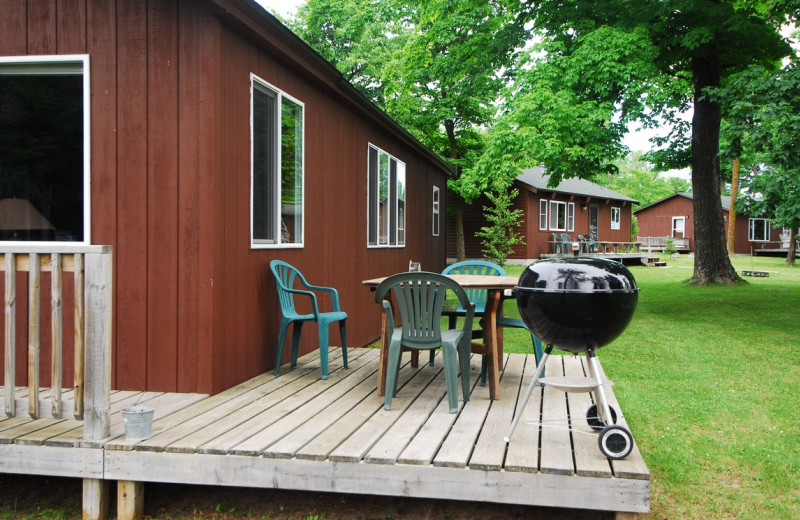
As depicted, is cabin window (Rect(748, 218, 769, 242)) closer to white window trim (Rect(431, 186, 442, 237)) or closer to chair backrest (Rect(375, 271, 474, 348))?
white window trim (Rect(431, 186, 442, 237))

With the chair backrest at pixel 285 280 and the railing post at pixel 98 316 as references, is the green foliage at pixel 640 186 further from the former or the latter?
the railing post at pixel 98 316

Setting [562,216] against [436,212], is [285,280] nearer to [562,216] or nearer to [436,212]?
[436,212]

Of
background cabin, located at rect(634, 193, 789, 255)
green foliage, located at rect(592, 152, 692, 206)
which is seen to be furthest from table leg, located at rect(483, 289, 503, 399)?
green foliage, located at rect(592, 152, 692, 206)

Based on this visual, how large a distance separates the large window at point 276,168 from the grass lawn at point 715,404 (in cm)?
315

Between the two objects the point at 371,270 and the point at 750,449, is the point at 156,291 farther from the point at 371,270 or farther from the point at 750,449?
the point at 371,270

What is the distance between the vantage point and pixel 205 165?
163 inches

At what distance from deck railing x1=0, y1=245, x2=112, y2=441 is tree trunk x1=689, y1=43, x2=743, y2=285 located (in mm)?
11942

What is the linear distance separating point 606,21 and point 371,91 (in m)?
16.5

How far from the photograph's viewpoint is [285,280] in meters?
5.41


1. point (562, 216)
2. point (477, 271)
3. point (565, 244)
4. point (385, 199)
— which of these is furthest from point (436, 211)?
point (562, 216)

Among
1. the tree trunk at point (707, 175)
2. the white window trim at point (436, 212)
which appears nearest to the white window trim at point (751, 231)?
the tree trunk at point (707, 175)

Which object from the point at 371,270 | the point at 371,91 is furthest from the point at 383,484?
the point at 371,91

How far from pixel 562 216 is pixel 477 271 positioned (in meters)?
22.4

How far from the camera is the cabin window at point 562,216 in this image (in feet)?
87.6
